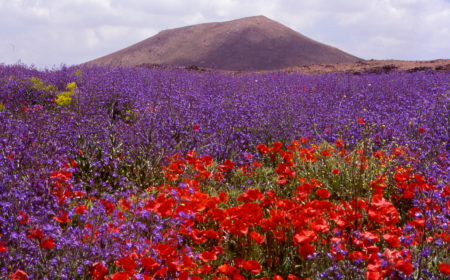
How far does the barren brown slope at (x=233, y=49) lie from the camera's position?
62.1 feet

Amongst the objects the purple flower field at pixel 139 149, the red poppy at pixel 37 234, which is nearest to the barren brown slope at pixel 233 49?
the purple flower field at pixel 139 149

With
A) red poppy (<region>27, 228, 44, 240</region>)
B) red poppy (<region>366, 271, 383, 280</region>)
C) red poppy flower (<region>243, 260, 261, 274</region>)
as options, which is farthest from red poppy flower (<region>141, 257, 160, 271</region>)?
red poppy (<region>366, 271, 383, 280</region>)

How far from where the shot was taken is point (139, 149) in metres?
3.96

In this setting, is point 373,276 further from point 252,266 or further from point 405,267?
point 252,266

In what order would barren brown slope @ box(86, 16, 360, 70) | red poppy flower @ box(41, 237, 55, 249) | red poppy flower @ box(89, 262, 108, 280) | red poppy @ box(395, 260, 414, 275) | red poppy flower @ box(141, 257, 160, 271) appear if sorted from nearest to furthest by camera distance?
red poppy @ box(395, 260, 414, 275) < red poppy flower @ box(141, 257, 160, 271) < red poppy flower @ box(89, 262, 108, 280) < red poppy flower @ box(41, 237, 55, 249) < barren brown slope @ box(86, 16, 360, 70)

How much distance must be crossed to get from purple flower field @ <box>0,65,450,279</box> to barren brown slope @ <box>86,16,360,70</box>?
423 inches

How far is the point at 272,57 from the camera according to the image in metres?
19.3

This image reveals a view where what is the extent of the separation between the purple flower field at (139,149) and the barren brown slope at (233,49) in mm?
10750

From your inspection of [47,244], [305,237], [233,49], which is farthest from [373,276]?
[233,49]

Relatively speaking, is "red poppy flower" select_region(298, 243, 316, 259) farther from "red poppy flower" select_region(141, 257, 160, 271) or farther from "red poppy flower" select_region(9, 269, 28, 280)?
"red poppy flower" select_region(9, 269, 28, 280)

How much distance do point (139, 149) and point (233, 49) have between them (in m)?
16.9

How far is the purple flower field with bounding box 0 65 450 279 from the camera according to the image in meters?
2.11

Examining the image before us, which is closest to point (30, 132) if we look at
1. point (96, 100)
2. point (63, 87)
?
point (96, 100)

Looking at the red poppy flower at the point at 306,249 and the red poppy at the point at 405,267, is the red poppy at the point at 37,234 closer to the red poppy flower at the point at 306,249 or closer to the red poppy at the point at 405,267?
the red poppy flower at the point at 306,249
